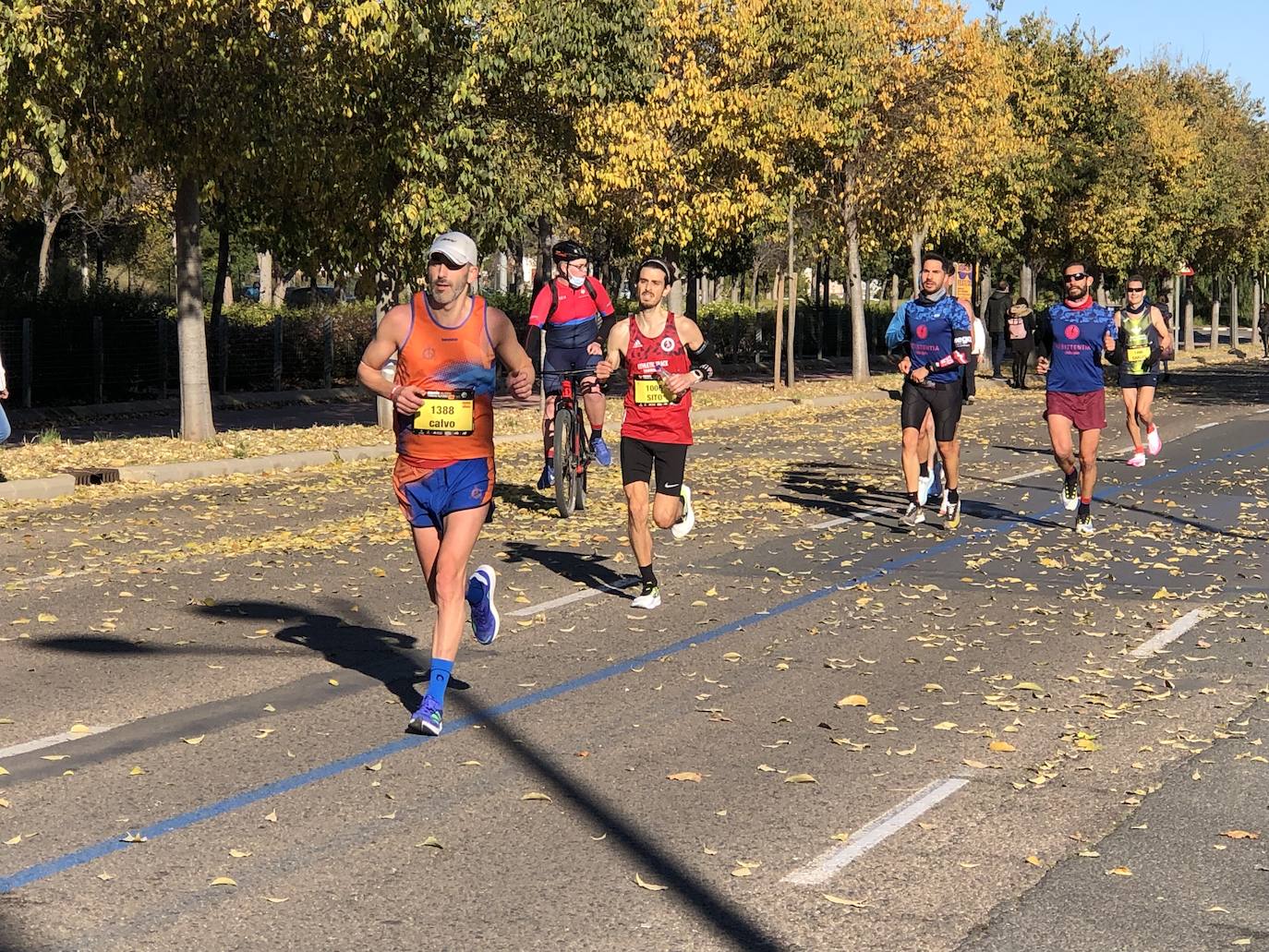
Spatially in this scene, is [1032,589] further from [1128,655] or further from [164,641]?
[164,641]

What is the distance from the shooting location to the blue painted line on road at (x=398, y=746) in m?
5.73

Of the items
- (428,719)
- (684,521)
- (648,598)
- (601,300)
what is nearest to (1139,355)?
(601,300)

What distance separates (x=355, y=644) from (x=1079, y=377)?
7297 mm

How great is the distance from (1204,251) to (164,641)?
60.6 metres

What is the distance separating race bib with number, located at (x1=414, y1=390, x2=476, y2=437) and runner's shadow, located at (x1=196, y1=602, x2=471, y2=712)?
4.27 feet

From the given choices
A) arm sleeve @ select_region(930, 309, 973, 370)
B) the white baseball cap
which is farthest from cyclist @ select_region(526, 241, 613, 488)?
the white baseball cap

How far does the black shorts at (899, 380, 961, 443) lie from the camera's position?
14125 mm

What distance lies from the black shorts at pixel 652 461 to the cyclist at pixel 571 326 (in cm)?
382

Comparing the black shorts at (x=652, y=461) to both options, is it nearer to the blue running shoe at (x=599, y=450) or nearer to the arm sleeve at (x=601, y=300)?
the blue running shoe at (x=599, y=450)

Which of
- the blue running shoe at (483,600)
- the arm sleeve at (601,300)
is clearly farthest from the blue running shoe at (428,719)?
the arm sleeve at (601,300)

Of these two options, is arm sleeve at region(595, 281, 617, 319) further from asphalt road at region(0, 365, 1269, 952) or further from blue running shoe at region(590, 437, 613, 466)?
asphalt road at region(0, 365, 1269, 952)

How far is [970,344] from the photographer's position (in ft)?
45.6

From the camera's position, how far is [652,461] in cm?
1094

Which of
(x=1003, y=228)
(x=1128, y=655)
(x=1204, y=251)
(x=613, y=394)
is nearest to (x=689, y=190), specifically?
(x=613, y=394)
